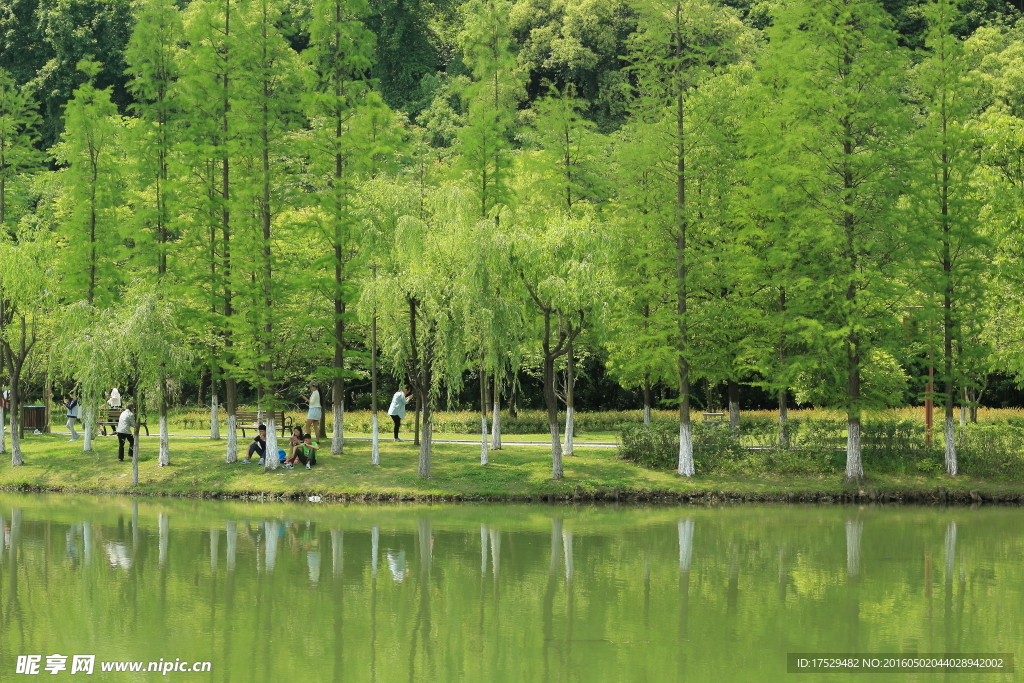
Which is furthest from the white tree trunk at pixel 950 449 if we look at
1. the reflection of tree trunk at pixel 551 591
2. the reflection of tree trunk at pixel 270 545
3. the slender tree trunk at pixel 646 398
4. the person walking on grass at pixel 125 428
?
the person walking on grass at pixel 125 428

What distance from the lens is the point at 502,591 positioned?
17953mm

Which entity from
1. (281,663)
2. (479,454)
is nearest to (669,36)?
(479,454)

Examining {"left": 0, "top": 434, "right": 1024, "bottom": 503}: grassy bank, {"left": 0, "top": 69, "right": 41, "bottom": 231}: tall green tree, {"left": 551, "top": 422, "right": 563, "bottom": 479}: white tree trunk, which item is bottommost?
{"left": 0, "top": 434, "right": 1024, "bottom": 503}: grassy bank

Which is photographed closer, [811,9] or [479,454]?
[811,9]

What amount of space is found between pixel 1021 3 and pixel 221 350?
67168mm

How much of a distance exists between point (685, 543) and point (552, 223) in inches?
417

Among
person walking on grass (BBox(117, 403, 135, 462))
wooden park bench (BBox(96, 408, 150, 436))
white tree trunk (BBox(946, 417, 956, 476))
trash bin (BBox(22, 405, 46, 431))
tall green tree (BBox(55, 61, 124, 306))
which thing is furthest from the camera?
trash bin (BBox(22, 405, 46, 431))

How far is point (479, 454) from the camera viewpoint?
32219mm

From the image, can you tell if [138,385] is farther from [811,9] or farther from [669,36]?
[811,9]

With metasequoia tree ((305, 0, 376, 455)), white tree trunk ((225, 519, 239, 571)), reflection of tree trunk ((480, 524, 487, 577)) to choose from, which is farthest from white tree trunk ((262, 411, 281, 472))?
reflection of tree trunk ((480, 524, 487, 577))

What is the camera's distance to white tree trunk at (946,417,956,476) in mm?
30297

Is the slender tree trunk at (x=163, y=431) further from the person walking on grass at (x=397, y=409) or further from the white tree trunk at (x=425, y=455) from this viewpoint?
the white tree trunk at (x=425, y=455)

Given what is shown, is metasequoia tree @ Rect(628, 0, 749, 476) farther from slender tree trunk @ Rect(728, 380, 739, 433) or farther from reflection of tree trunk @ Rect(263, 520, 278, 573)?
reflection of tree trunk @ Rect(263, 520, 278, 573)

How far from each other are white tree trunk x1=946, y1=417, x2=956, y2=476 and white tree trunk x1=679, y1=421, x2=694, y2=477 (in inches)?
284
